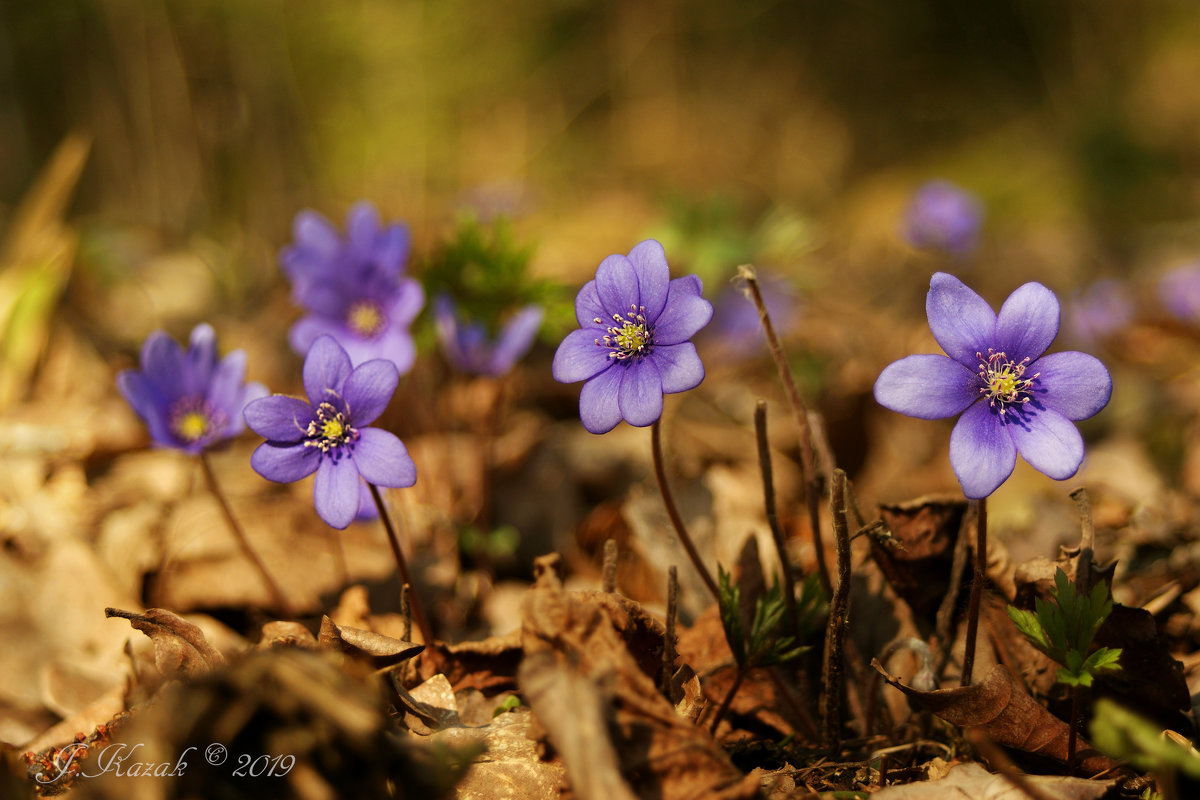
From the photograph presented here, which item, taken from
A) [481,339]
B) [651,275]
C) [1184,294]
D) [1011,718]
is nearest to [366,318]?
[481,339]

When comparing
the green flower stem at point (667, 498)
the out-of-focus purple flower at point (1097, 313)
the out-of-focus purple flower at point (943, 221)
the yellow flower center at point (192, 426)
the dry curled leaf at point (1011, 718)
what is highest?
the out-of-focus purple flower at point (943, 221)

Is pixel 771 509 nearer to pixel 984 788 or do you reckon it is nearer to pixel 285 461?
pixel 984 788

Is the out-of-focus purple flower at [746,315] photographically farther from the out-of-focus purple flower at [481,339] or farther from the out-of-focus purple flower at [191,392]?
the out-of-focus purple flower at [191,392]

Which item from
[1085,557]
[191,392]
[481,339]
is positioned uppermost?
[481,339]

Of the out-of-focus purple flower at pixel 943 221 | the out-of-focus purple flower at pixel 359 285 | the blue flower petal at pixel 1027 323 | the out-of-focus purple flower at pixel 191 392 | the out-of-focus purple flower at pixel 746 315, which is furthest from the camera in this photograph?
the out-of-focus purple flower at pixel 943 221

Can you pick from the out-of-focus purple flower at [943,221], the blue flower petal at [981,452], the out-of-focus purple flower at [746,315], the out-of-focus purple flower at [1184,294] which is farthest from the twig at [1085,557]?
the out-of-focus purple flower at [1184,294]

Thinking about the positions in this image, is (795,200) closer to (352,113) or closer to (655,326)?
(352,113)

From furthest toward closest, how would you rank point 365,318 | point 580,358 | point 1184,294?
point 1184,294 → point 365,318 → point 580,358
